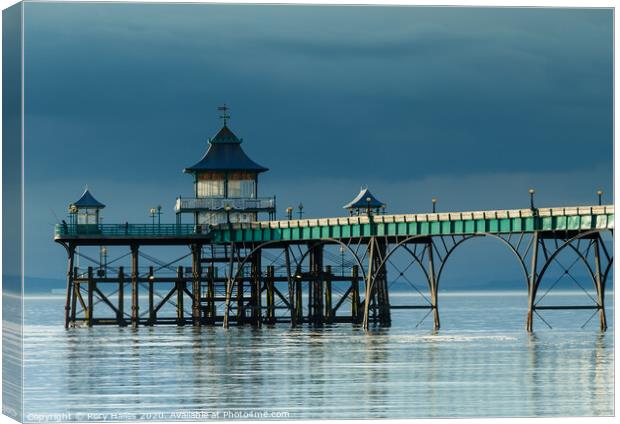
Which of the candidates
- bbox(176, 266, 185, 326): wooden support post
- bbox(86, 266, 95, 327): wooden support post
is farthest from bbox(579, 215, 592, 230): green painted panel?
bbox(86, 266, 95, 327): wooden support post

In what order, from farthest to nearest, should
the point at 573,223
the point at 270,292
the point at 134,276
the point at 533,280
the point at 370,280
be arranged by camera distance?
the point at 270,292, the point at 134,276, the point at 370,280, the point at 533,280, the point at 573,223

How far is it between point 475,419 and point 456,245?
153ft

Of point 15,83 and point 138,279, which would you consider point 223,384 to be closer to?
point 15,83

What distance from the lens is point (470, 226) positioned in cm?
9981

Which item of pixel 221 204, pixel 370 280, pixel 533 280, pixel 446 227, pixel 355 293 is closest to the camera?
pixel 533 280

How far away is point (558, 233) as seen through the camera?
97938mm

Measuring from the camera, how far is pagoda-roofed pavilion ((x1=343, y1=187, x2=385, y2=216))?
120000 millimetres

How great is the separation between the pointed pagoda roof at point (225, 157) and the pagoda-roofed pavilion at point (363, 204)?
31.7ft

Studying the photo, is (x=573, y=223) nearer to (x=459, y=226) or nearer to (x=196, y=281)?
(x=459, y=226)

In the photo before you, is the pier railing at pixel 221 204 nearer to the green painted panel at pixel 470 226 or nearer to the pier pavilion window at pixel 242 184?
the pier pavilion window at pixel 242 184

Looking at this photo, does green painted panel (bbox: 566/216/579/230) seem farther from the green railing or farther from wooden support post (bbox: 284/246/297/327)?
the green railing

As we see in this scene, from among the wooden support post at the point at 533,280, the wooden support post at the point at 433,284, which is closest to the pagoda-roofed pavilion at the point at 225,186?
the wooden support post at the point at 433,284

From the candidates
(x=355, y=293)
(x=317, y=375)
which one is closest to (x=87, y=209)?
(x=355, y=293)

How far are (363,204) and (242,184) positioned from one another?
38.9 ft
